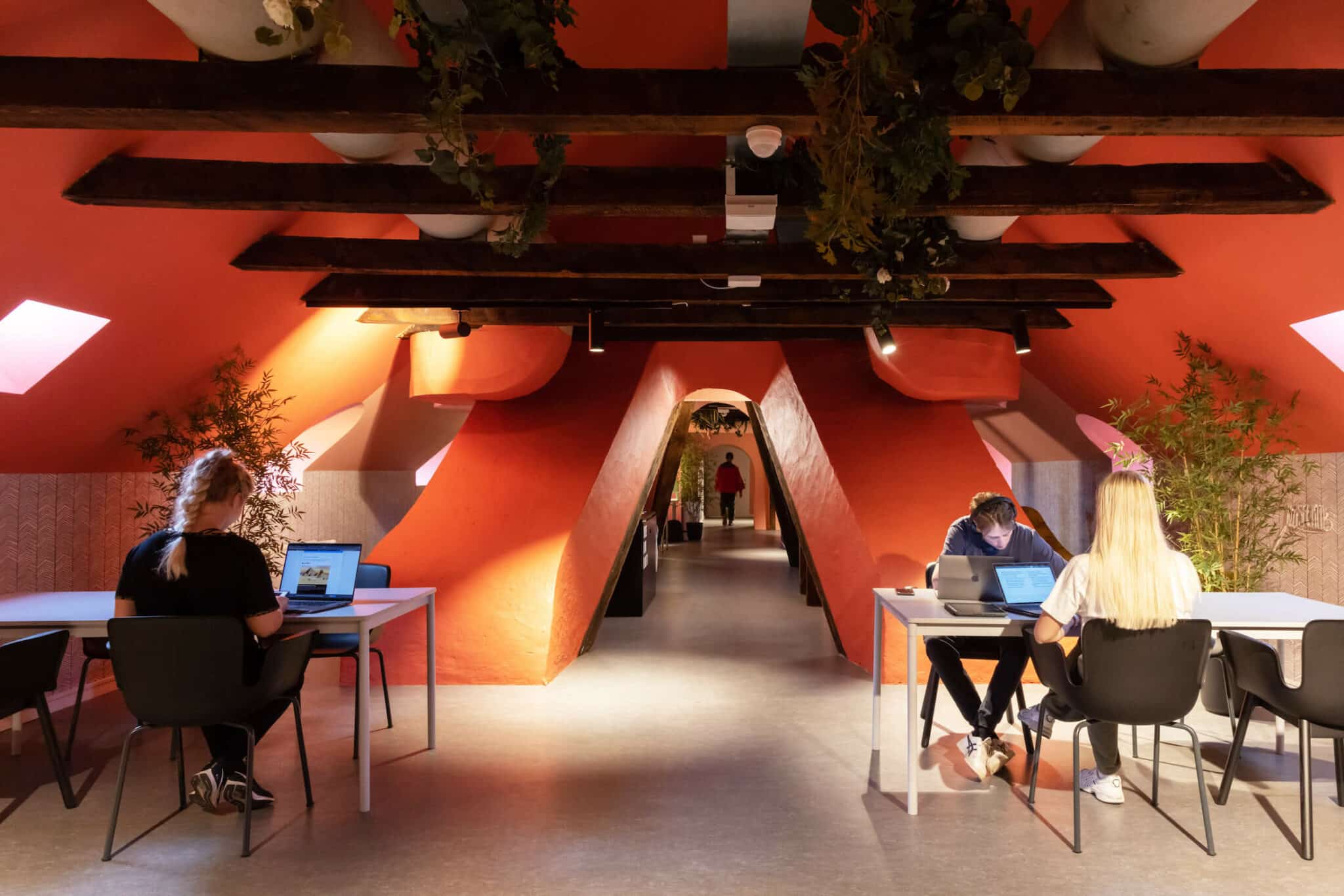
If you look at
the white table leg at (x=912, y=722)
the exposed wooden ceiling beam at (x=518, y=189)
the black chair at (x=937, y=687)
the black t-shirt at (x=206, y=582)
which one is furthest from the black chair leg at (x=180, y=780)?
the black chair at (x=937, y=687)

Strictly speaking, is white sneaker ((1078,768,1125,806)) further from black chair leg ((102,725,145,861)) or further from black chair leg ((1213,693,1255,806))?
black chair leg ((102,725,145,861))

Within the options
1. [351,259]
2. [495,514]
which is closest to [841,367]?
[495,514]

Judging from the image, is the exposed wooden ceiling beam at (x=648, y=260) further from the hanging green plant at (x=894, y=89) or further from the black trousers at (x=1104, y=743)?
the black trousers at (x=1104, y=743)

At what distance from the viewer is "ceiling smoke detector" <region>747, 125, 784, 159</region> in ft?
10.0

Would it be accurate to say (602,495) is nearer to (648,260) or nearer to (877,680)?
(648,260)

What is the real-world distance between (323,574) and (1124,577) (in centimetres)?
371

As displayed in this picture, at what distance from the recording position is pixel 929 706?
4875mm

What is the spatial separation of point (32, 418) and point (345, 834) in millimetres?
3378

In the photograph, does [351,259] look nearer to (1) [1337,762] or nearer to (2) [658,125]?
(2) [658,125]

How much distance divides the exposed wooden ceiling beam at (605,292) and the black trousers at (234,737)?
9.70ft

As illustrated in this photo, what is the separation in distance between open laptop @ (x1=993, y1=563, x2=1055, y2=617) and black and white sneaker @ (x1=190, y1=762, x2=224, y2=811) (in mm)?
3607

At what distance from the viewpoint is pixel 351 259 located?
512 centimetres

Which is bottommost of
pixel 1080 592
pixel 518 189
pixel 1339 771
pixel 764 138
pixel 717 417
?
pixel 1339 771

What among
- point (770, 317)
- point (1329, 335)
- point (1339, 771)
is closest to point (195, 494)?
point (770, 317)
